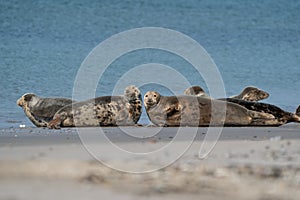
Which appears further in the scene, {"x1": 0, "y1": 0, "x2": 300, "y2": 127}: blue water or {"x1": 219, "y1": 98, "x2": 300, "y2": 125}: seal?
{"x1": 0, "y1": 0, "x2": 300, "y2": 127}: blue water

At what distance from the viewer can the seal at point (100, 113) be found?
9625 mm

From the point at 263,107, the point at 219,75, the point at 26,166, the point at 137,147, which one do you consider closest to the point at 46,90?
the point at 219,75

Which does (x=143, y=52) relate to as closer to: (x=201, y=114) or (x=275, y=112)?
(x=275, y=112)

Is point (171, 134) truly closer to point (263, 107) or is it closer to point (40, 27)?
point (263, 107)

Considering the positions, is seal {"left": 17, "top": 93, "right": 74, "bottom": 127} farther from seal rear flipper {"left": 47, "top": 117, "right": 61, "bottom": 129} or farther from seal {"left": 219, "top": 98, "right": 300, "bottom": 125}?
seal {"left": 219, "top": 98, "right": 300, "bottom": 125}

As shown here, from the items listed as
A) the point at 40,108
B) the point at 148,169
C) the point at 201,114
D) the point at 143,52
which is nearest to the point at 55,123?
the point at 40,108

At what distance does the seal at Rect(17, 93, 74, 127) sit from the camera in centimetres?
1010

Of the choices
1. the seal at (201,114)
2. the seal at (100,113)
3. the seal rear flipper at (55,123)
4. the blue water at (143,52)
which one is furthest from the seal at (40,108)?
the seal at (201,114)

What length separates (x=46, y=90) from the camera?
45.3ft

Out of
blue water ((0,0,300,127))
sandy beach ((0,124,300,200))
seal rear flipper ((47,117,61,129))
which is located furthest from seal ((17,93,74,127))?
sandy beach ((0,124,300,200))

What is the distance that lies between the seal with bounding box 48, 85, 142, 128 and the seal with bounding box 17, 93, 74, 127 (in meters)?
0.35

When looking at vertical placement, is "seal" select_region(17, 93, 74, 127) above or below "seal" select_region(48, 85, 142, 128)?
below

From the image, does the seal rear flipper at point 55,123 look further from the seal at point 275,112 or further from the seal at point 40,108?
the seal at point 275,112

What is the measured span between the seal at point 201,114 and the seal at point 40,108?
115 cm
